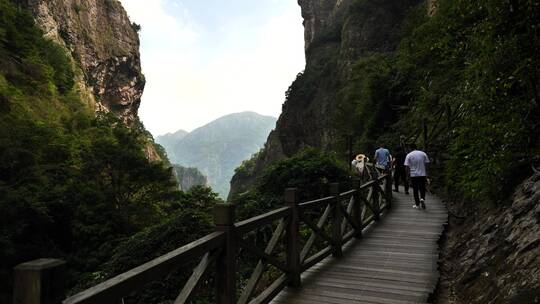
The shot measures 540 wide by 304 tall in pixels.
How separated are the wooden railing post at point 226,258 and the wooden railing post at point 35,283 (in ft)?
6.31

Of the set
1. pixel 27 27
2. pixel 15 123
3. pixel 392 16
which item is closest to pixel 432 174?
pixel 15 123

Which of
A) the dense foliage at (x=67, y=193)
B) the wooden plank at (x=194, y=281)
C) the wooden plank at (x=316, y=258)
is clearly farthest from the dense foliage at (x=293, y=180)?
the wooden plank at (x=194, y=281)

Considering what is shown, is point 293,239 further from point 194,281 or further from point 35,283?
point 35,283

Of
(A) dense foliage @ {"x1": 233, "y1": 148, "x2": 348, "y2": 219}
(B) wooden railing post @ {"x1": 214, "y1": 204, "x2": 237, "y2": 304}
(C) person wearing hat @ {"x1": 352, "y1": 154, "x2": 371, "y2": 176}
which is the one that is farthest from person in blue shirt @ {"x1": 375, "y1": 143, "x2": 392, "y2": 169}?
(B) wooden railing post @ {"x1": 214, "y1": 204, "x2": 237, "y2": 304}

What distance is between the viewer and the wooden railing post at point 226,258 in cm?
346

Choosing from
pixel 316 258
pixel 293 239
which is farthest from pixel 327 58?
pixel 293 239

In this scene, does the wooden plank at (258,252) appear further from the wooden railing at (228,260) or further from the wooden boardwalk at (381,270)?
the wooden boardwalk at (381,270)

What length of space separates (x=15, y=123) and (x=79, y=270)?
13032mm

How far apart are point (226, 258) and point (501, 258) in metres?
3.32

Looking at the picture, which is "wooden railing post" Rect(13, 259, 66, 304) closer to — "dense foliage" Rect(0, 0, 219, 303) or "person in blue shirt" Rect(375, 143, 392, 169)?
"dense foliage" Rect(0, 0, 219, 303)

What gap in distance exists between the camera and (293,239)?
507cm

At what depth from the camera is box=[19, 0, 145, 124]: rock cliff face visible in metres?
50.7

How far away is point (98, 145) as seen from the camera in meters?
26.2

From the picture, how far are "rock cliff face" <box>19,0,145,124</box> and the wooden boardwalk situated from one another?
51.1 meters
